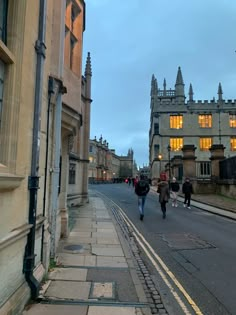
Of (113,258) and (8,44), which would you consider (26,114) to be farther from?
(113,258)

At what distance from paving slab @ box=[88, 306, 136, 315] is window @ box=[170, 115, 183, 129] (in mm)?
55749

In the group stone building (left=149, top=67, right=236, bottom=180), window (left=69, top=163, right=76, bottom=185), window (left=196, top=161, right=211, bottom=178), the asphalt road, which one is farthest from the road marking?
stone building (left=149, top=67, right=236, bottom=180)

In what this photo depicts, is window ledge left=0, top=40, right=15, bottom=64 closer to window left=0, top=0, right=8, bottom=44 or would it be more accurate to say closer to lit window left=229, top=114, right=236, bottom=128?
→ window left=0, top=0, right=8, bottom=44

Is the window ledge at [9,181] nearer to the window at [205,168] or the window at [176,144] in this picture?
the window at [205,168]

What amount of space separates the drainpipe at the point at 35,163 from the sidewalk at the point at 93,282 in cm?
45

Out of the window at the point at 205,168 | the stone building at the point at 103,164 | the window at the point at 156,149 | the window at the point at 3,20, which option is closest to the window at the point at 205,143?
the window at the point at 205,168

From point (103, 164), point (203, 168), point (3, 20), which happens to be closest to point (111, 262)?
point (3, 20)

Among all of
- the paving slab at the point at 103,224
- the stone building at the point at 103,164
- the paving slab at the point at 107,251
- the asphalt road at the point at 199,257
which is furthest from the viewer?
the stone building at the point at 103,164

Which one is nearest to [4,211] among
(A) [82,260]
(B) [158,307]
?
(B) [158,307]

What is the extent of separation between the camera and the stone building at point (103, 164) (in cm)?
9900

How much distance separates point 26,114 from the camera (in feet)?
15.6

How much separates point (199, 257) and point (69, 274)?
3322mm

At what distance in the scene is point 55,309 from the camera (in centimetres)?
452

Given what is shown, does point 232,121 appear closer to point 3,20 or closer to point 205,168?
point 205,168
